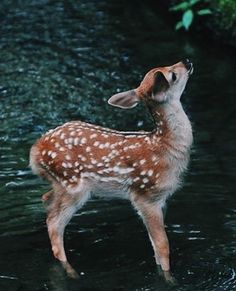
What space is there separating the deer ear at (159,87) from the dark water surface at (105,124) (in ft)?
4.11

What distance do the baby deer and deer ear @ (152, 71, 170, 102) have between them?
27mm

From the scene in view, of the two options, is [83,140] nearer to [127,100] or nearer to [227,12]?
[127,100]

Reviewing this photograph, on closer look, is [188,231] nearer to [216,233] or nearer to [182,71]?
[216,233]

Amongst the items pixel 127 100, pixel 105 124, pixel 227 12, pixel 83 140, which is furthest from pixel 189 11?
pixel 127 100

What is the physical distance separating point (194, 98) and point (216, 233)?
3475mm

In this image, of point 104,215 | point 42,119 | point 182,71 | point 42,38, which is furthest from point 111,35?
point 182,71

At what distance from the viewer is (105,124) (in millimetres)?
9727

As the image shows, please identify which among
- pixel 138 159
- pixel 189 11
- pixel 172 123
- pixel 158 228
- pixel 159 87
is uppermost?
pixel 159 87

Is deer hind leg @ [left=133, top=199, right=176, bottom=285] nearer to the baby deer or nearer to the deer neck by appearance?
the baby deer

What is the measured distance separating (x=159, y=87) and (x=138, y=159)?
575mm

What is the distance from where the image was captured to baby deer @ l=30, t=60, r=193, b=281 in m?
6.44

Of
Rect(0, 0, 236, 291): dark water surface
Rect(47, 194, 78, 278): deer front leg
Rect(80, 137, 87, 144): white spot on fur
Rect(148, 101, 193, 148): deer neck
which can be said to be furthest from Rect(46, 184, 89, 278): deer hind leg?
Rect(148, 101, 193, 148): deer neck

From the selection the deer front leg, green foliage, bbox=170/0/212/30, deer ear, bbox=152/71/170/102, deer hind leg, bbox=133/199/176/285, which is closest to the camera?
deer ear, bbox=152/71/170/102

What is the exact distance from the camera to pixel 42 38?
41.7ft
